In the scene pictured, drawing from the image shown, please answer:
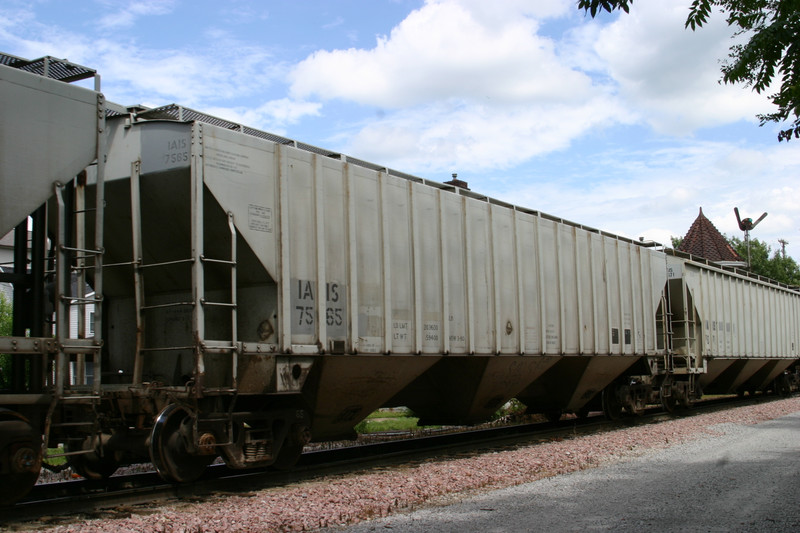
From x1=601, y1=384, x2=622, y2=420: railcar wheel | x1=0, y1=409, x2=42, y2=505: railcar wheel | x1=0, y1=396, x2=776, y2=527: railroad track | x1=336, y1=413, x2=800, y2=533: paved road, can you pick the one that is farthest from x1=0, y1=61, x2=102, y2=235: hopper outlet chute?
x1=601, y1=384, x2=622, y2=420: railcar wheel

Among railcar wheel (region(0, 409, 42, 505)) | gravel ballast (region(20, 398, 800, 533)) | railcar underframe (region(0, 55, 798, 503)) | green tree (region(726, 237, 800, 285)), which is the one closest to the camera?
railcar wheel (region(0, 409, 42, 505))

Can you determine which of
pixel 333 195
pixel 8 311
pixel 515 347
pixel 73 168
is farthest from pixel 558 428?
pixel 8 311

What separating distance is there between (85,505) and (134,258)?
270cm

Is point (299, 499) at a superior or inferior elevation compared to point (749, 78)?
inferior

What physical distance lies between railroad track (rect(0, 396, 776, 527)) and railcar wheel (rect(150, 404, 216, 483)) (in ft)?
0.77

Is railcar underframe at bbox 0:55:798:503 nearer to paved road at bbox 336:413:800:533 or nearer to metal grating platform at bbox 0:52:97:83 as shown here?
metal grating platform at bbox 0:52:97:83

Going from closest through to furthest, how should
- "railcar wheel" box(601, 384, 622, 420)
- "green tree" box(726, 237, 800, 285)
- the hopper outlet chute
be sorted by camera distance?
the hopper outlet chute < "railcar wheel" box(601, 384, 622, 420) < "green tree" box(726, 237, 800, 285)

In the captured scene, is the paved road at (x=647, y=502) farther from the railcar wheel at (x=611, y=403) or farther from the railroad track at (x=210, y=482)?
the railcar wheel at (x=611, y=403)

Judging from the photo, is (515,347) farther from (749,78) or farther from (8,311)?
(8,311)

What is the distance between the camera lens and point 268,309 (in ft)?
27.3

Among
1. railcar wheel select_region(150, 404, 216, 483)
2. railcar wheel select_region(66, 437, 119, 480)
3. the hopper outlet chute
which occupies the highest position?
the hopper outlet chute

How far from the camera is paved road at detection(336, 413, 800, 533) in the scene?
6117 millimetres

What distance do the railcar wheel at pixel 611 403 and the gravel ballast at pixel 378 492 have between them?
378 cm

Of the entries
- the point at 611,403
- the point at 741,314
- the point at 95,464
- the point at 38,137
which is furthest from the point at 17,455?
the point at 741,314
